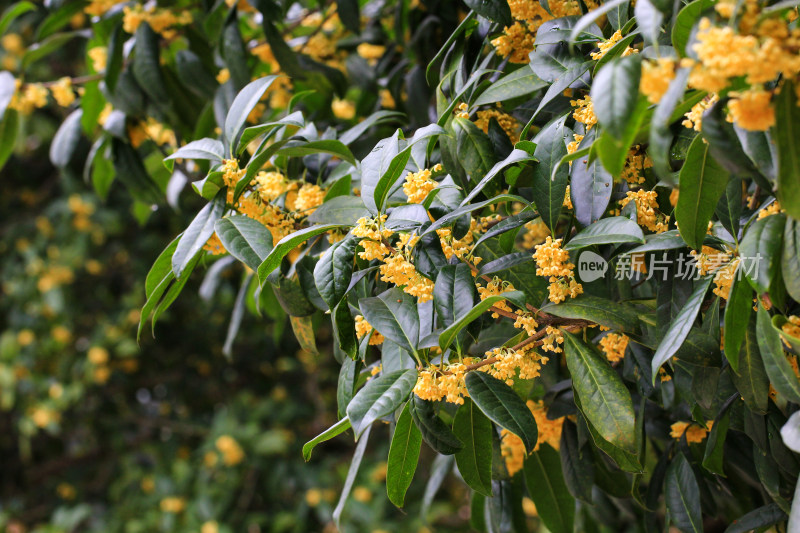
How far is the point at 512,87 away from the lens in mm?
862

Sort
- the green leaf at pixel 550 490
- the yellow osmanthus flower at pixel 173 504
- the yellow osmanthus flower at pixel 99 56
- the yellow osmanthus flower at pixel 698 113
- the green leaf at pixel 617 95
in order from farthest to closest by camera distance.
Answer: the yellow osmanthus flower at pixel 173 504 < the yellow osmanthus flower at pixel 99 56 < the green leaf at pixel 550 490 < the yellow osmanthus flower at pixel 698 113 < the green leaf at pixel 617 95

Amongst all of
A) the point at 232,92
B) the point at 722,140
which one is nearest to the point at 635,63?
the point at 722,140

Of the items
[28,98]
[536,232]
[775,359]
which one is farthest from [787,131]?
[28,98]

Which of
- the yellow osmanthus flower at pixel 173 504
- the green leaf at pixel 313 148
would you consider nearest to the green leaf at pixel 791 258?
the green leaf at pixel 313 148

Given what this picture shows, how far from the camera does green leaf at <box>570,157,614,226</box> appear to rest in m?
0.74

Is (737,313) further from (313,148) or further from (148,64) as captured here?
(148,64)

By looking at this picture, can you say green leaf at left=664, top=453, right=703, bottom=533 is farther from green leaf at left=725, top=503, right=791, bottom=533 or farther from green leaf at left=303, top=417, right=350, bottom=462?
green leaf at left=303, top=417, right=350, bottom=462

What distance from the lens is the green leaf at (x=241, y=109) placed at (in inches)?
36.1

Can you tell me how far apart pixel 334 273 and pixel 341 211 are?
0.45 ft

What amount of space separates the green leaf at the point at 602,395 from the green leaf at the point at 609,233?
12cm

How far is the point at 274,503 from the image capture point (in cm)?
280

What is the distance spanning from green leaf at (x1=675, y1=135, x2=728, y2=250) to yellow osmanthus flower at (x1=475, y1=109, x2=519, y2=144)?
31 cm

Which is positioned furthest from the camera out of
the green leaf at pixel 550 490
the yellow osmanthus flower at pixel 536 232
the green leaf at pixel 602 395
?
the green leaf at pixel 550 490

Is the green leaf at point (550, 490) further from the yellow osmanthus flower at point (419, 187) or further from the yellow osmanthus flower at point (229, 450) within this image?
the yellow osmanthus flower at point (229, 450)
